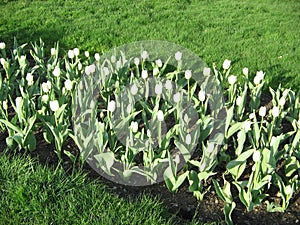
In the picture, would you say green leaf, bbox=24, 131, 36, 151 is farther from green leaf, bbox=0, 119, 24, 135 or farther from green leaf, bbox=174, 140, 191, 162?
green leaf, bbox=174, 140, 191, 162

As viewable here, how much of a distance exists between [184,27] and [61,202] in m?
4.07

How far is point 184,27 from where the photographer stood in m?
6.39

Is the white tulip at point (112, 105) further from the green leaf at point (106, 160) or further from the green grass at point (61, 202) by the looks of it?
the green grass at point (61, 202)

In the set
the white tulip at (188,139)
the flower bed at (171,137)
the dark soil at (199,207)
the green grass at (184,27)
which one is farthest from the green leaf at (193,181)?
the green grass at (184,27)

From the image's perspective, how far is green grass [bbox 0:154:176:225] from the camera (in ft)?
9.11

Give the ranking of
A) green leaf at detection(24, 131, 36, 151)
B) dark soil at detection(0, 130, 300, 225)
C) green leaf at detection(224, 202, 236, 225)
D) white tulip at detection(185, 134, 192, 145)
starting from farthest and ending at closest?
1. green leaf at detection(24, 131, 36, 151)
2. white tulip at detection(185, 134, 192, 145)
3. dark soil at detection(0, 130, 300, 225)
4. green leaf at detection(224, 202, 236, 225)

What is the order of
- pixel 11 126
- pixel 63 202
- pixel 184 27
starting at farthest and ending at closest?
pixel 184 27 → pixel 11 126 → pixel 63 202

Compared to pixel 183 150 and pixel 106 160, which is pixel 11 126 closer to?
pixel 106 160

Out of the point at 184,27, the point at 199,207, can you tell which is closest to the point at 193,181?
the point at 199,207

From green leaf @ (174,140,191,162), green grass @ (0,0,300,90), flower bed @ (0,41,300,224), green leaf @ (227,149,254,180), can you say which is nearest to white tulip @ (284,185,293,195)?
flower bed @ (0,41,300,224)

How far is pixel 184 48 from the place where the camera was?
5.74 m

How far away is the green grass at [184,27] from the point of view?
18.2ft

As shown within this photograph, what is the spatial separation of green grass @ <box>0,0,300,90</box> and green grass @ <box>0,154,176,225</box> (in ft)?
8.50

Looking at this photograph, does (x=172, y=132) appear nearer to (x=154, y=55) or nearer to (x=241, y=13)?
(x=154, y=55)
